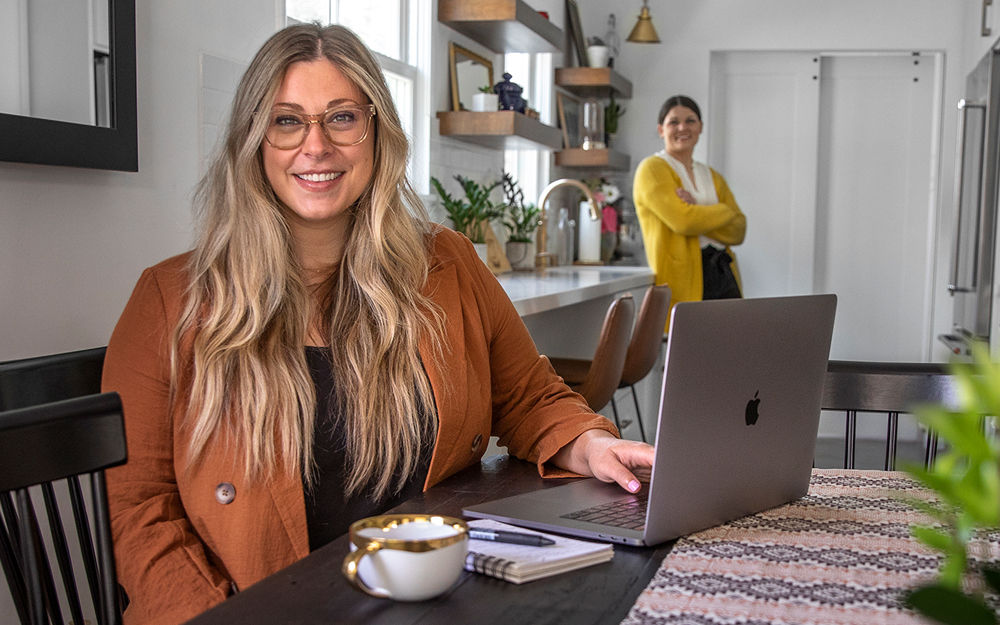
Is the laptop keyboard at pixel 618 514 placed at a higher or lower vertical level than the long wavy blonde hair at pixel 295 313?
lower

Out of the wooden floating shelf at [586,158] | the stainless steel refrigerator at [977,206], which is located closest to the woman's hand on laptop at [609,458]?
the stainless steel refrigerator at [977,206]

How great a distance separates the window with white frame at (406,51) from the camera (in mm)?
3355

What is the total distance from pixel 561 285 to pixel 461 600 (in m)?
2.60

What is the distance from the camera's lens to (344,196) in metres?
1.47

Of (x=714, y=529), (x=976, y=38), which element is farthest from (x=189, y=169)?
(x=976, y=38)

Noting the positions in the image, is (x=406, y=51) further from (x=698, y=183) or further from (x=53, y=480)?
(x=53, y=480)

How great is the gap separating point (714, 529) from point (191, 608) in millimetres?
599

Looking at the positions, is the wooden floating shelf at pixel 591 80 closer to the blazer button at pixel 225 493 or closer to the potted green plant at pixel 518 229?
the potted green plant at pixel 518 229

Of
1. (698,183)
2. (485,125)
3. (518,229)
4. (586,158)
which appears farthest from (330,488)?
(586,158)

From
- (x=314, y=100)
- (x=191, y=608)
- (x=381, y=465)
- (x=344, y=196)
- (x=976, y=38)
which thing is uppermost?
(x=976, y=38)

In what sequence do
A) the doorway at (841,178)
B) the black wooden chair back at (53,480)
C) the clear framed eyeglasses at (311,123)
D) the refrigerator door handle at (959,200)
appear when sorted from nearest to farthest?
1. the black wooden chair back at (53,480)
2. the clear framed eyeglasses at (311,123)
3. the refrigerator door handle at (959,200)
4. the doorway at (841,178)

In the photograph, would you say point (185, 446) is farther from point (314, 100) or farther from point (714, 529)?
point (714, 529)

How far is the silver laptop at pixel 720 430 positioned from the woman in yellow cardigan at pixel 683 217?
3192 millimetres

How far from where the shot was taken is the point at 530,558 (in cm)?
88
